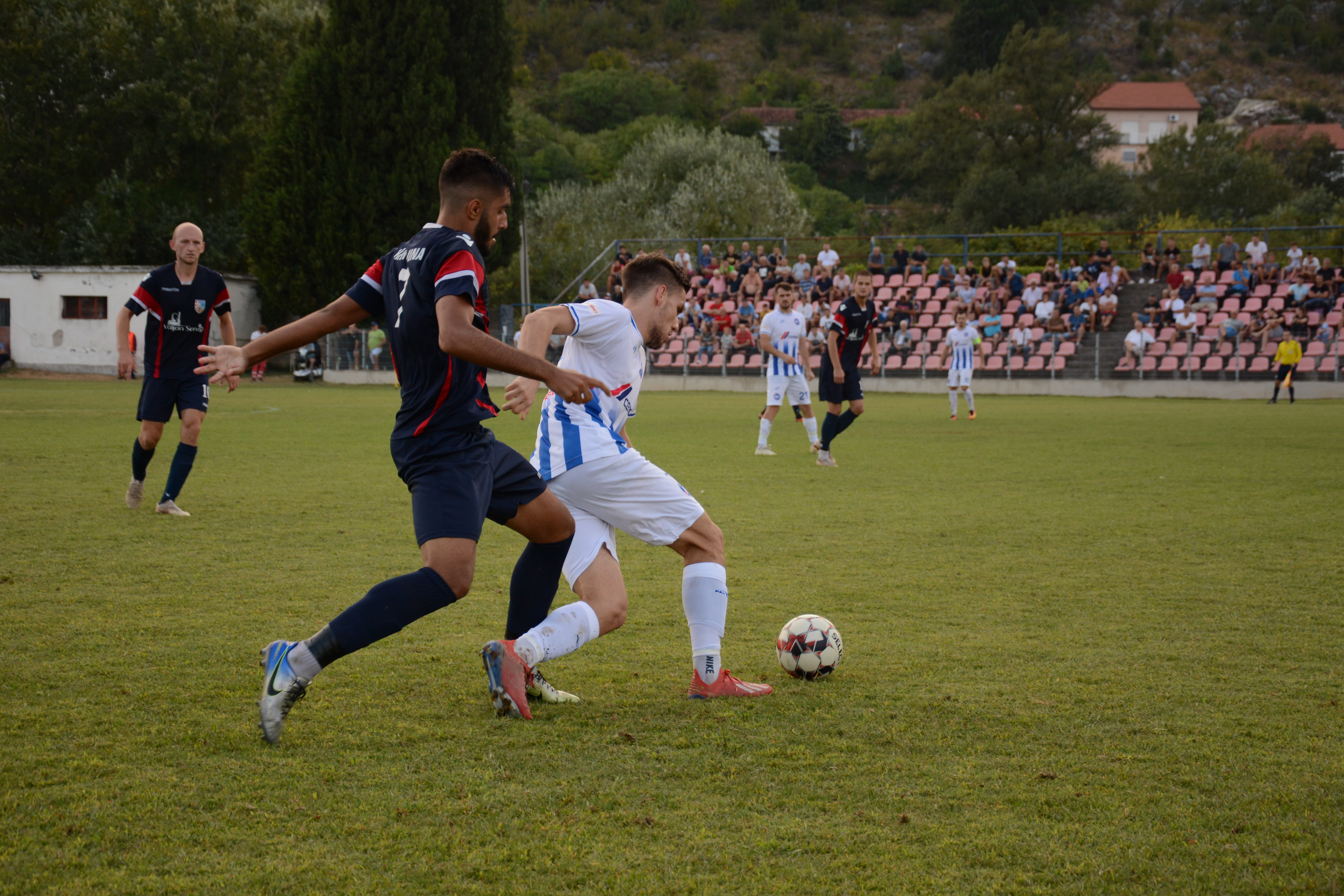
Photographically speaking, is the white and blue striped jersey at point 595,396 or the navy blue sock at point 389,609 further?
the white and blue striped jersey at point 595,396

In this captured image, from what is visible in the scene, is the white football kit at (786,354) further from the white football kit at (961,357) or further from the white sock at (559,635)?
the white sock at (559,635)

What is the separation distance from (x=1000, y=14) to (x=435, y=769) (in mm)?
134952

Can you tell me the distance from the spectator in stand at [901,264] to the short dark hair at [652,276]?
3116cm

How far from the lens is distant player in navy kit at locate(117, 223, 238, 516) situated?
8547mm

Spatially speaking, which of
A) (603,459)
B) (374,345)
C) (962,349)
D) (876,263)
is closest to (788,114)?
(876,263)

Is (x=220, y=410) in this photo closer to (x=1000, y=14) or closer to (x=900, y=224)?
(x=900, y=224)

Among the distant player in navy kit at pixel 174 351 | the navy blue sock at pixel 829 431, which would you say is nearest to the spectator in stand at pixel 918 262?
the navy blue sock at pixel 829 431

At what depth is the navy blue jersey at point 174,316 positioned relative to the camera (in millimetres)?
8539

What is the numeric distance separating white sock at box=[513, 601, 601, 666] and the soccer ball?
2.83 ft

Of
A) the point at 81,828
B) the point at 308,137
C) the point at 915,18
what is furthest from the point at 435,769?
the point at 915,18

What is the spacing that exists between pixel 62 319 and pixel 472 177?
3968 cm

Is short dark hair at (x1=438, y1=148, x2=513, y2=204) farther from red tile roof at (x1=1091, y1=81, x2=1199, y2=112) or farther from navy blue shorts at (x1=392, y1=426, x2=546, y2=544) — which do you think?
red tile roof at (x1=1091, y1=81, x2=1199, y2=112)

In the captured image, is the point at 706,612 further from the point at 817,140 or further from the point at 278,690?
the point at 817,140

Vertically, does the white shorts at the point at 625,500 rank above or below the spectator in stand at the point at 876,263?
below
